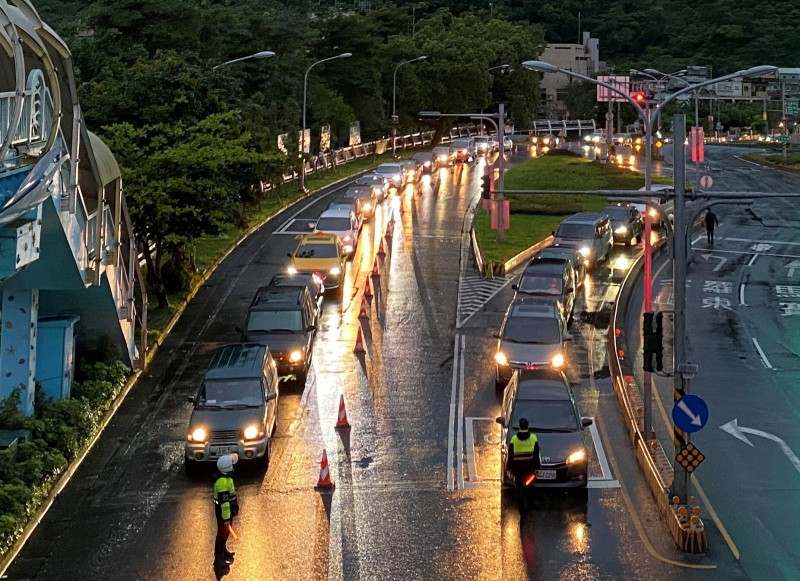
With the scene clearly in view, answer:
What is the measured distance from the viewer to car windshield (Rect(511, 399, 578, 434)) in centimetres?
2139

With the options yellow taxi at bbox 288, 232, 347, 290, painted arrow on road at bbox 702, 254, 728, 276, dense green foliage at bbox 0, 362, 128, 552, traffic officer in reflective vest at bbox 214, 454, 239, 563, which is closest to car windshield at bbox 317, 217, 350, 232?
yellow taxi at bbox 288, 232, 347, 290

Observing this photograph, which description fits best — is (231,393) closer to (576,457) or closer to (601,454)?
(576,457)

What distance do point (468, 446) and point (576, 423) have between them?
2835 mm

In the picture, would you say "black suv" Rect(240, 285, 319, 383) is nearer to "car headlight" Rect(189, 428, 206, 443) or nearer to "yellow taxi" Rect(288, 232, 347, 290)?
"car headlight" Rect(189, 428, 206, 443)

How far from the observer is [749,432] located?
24625mm

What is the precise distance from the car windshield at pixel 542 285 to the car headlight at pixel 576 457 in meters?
13.9

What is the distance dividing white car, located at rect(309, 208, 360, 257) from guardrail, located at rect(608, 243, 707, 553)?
11250mm

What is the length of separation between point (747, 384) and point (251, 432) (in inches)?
494

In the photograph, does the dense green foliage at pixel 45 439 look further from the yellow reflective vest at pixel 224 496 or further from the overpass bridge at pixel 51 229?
the yellow reflective vest at pixel 224 496

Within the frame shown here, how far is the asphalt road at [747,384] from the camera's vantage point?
1933 centimetres

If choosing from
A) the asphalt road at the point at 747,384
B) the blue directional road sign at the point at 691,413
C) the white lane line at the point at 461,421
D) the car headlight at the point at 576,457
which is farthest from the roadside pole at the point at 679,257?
the white lane line at the point at 461,421

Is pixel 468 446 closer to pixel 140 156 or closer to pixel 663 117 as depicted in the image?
pixel 140 156

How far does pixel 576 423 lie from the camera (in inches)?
848

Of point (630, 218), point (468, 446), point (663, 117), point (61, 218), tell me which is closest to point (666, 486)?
point (468, 446)
